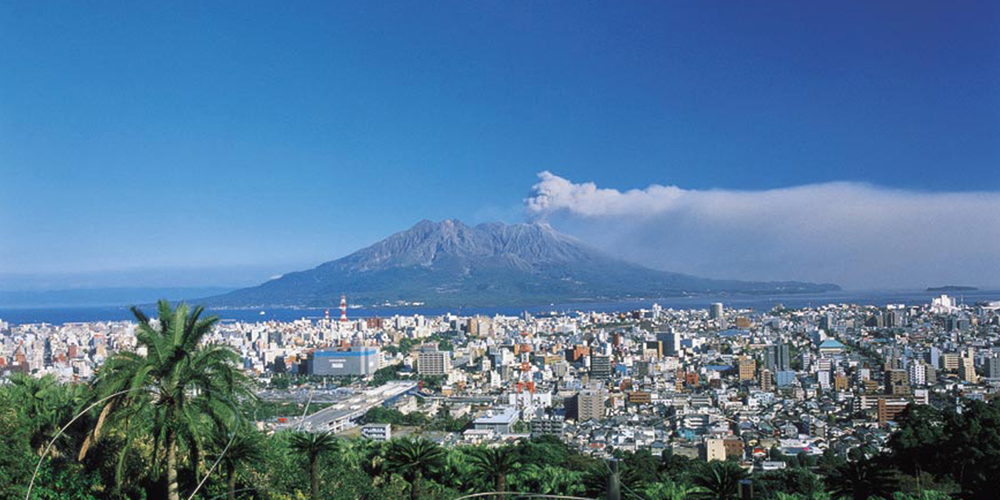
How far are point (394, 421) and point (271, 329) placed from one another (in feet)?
69.2

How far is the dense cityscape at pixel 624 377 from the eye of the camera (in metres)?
13.4

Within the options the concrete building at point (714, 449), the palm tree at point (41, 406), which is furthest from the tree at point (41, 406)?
the concrete building at point (714, 449)

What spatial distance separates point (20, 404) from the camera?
5211mm

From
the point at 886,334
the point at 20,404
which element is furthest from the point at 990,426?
the point at 886,334

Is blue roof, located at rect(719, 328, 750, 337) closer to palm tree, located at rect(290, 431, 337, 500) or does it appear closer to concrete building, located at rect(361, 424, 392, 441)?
concrete building, located at rect(361, 424, 392, 441)

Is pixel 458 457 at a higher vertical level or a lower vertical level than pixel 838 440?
higher

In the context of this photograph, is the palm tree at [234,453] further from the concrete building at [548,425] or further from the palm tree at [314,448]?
the concrete building at [548,425]

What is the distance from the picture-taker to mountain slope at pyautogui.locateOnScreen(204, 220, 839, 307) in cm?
6088

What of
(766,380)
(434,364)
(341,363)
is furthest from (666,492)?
(341,363)

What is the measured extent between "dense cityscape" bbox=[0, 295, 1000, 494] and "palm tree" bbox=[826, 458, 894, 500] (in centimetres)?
244

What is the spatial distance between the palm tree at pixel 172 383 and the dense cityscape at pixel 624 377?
327 millimetres

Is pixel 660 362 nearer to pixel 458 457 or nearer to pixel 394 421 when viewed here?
pixel 394 421

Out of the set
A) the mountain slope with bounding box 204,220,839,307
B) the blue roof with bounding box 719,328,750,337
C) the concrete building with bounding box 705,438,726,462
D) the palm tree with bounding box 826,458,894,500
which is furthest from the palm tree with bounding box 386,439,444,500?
the mountain slope with bounding box 204,220,839,307

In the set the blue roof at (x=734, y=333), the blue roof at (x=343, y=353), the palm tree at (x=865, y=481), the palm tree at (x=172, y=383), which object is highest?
the palm tree at (x=172, y=383)
